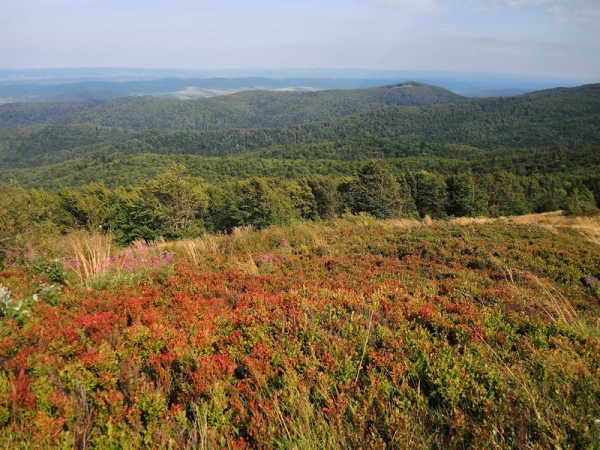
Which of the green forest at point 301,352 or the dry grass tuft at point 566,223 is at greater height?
the green forest at point 301,352

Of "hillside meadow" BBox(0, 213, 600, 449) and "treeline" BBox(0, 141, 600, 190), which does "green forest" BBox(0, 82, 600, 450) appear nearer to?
"hillside meadow" BBox(0, 213, 600, 449)

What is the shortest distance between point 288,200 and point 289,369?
4857cm

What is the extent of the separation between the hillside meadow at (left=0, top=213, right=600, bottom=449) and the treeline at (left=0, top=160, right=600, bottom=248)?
27506 millimetres

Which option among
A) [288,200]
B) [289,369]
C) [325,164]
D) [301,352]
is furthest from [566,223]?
[325,164]

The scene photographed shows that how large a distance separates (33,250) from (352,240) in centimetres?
668

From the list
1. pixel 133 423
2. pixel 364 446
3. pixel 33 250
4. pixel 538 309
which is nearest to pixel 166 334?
pixel 133 423

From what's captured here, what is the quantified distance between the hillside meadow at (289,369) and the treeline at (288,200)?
27506 mm

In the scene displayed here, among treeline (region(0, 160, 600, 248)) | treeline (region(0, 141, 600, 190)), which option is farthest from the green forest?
treeline (region(0, 141, 600, 190))

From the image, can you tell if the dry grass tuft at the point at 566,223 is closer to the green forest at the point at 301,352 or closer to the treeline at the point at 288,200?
the green forest at the point at 301,352

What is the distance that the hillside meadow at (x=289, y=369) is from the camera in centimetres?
163

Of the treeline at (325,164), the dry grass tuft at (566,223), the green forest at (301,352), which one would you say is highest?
the green forest at (301,352)

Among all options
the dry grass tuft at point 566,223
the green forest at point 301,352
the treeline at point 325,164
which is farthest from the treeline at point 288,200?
the green forest at point 301,352

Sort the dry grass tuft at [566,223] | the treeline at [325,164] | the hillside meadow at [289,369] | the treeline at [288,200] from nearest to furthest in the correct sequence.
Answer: the hillside meadow at [289,369] < the dry grass tuft at [566,223] < the treeline at [288,200] < the treeline at [325,164]

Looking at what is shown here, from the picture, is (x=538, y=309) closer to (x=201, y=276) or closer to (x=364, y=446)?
(x=364, y=446)
